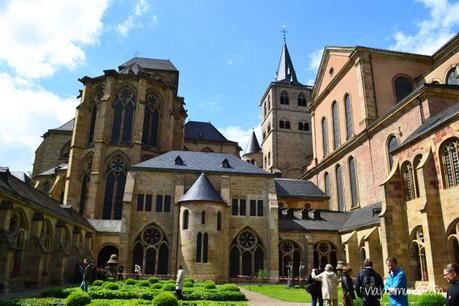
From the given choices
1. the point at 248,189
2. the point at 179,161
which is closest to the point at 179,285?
the point at 248,189

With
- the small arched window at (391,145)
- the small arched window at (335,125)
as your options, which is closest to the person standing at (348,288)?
the small arched window at (391,145)

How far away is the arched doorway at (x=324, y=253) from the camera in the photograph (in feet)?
110

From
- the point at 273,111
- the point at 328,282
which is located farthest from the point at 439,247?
the point at 273,111

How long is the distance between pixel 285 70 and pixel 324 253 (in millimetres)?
43878

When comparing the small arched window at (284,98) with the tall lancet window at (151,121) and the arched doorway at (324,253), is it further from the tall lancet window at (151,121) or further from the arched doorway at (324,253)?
the arched doorway at (324,253)

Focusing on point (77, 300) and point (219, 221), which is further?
point (219, 221)

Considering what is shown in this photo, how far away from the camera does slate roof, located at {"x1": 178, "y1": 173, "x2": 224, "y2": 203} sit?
30.5m

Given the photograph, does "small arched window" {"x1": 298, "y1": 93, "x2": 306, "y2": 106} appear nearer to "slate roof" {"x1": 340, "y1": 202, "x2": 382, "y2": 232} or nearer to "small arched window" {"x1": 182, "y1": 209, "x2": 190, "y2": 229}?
"slate roof" {"x1": 340, "y1": 202, "x2": 382, "y2": 232}

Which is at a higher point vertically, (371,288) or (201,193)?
(201,193)

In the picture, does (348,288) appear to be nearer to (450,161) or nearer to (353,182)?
(450,161)

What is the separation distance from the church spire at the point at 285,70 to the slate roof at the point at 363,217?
37955mm

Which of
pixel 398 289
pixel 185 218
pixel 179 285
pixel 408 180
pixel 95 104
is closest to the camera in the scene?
pixel 398 289

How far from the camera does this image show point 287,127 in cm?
6384

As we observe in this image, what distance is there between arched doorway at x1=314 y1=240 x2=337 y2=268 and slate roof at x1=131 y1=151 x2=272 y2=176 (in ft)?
26.4
